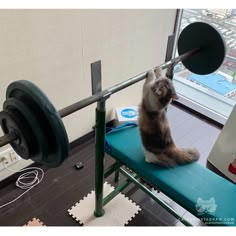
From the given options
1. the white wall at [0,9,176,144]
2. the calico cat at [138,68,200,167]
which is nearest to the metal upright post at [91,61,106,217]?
the calico cat at [138,68,200,167]

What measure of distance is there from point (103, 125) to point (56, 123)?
0.47 metres

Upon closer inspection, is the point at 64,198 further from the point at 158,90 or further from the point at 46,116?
the point at 46,116

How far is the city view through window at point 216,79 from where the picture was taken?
8.05ft

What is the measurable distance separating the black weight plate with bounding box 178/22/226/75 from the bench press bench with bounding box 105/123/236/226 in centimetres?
59

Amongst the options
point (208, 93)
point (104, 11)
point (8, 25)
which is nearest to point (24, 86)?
point (8, 25)

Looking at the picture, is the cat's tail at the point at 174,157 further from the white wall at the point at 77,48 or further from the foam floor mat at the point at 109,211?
the white wall at the point at 77,48

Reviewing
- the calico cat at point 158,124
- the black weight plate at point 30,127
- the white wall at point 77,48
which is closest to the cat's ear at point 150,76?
the calico cat at point 158,124

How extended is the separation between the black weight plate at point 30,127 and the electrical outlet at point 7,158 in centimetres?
99

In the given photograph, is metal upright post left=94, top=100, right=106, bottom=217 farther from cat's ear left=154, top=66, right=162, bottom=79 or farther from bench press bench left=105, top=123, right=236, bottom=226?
cat's ear left=154, top=66, right=162, bottom=79

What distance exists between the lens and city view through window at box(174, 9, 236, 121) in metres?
2.45

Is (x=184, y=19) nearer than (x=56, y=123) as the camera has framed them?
No

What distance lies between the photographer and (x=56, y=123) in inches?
30.2

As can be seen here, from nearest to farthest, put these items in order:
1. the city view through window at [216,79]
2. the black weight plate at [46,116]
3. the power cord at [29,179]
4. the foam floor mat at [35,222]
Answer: the black weight plate at [46,116] → the foam floor mat at [35,222] → the power cord at [29,179] → the city view through window at [216,79]
